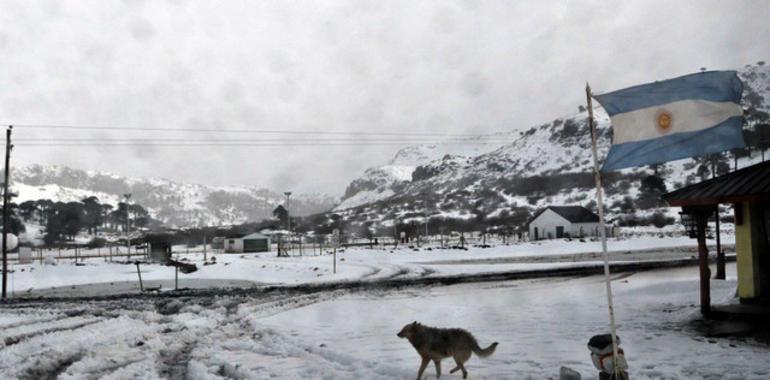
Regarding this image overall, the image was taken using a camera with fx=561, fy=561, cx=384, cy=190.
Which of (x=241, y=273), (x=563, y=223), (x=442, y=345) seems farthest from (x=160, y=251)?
(x=563, y=223)

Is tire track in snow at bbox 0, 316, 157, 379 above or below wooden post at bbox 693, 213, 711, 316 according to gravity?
below

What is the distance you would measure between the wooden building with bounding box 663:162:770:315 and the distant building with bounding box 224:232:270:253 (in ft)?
231

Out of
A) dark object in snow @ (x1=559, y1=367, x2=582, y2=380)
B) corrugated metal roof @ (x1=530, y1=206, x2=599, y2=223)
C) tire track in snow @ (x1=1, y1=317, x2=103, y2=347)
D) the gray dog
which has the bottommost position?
tire track in snow @ (x1=1, y1=317, x2=103, y2=347)

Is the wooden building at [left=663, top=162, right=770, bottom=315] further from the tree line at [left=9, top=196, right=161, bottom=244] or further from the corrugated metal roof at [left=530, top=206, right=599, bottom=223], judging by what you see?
the tree line at [left=9, top=196, right=161, bottom=244]

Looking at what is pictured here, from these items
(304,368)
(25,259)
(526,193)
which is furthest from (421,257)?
(526,193)

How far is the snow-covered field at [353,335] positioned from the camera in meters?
9.35

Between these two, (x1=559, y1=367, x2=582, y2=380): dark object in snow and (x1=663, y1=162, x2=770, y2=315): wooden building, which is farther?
(x1=663, y1=162, x2=770, y2=315): wooden building

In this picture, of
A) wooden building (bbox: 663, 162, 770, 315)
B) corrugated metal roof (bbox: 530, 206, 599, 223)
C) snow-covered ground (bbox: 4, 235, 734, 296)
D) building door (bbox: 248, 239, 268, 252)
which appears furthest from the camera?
corrugated metal roof (bbox: 530, 206, 599, 223)

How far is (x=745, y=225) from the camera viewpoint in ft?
43.2

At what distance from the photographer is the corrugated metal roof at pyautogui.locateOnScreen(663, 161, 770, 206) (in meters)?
11.1

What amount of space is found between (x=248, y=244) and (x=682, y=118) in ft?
249

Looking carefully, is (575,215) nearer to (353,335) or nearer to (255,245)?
(255,245)

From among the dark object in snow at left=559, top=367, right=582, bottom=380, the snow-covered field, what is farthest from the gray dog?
the dark object in snow at left=559, top=367, right=582, bottom=380

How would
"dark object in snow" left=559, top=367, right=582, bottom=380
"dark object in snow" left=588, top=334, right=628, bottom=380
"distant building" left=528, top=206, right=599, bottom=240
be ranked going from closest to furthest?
1. "dark object in snow" left=588, top=334, right=628, bottom=380
2. "dark object in snow" left=559, top=367, right=582, bottom=380
3. "distant building" left=528, top=206, right=599, bottom=240
